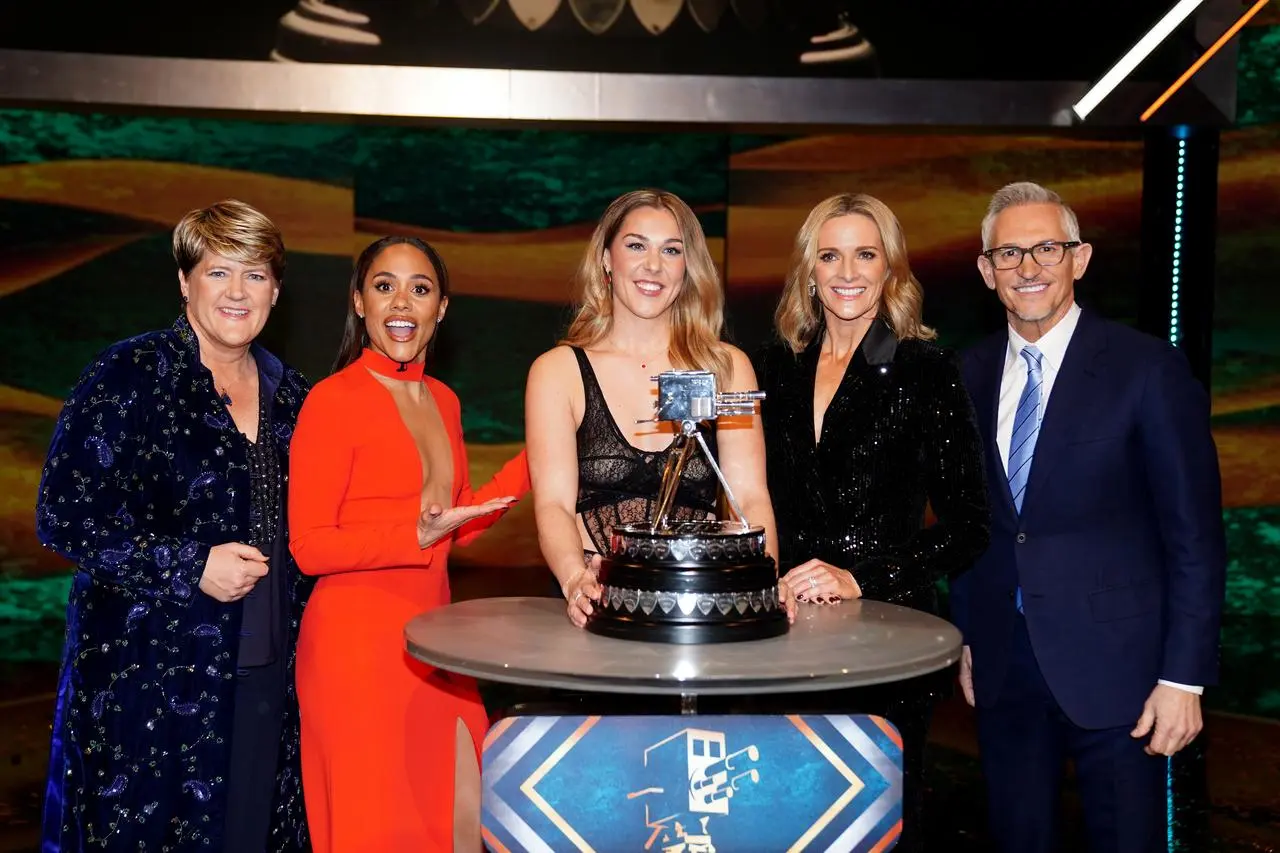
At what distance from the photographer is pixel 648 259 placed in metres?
2.65

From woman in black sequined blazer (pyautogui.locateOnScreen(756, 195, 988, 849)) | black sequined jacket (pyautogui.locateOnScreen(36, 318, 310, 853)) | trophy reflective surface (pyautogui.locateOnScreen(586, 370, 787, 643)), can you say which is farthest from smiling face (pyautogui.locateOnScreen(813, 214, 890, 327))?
black sequined jacket (pyautogui.locateOnScreen(36, 318, 310, 853))

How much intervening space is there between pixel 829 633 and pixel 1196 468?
969 millimetres

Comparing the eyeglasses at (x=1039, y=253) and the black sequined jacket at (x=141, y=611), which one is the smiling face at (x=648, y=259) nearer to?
the eyeglasses at (x=1039, y=253)

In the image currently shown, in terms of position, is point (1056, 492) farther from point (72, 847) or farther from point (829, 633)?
point (72, 847)

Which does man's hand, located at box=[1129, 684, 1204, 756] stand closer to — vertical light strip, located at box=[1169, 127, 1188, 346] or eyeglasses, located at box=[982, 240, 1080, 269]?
eyeglasses, located at box=[982, 240, 1080, 269]

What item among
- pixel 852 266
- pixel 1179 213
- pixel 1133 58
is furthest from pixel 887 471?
pixel 1179 213

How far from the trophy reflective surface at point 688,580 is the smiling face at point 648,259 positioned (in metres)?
0.47

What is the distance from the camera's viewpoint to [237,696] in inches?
110

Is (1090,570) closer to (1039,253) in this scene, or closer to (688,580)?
(1039,253)

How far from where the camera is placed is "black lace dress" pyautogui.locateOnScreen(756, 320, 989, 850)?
2.66 m

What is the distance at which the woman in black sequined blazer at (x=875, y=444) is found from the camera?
266 centimetres

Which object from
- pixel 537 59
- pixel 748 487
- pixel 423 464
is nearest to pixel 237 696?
pixel 423 464

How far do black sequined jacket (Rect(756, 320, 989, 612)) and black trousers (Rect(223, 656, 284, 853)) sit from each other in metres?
1.13

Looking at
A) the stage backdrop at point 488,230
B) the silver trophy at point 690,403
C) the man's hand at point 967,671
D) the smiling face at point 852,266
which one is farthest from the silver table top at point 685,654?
the stage backdrop at point 488,230
